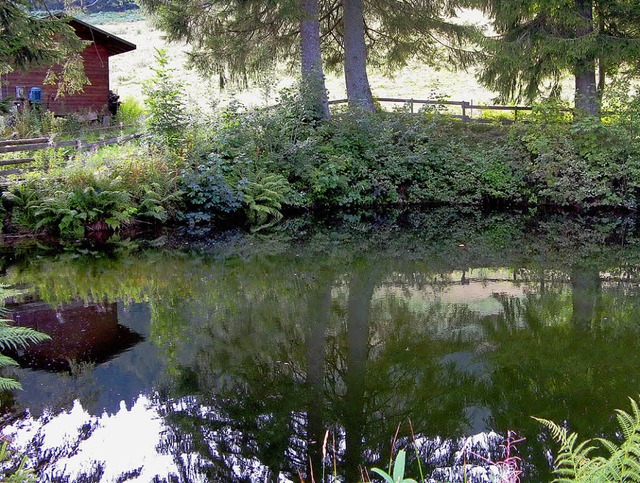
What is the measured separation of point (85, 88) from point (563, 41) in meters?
17.9

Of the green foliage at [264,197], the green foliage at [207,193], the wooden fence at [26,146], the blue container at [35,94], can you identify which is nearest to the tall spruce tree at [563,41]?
the green foliage at [264,197]

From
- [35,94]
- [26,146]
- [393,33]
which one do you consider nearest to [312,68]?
[393,33]

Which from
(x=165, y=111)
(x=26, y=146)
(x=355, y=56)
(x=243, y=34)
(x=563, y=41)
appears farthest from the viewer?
(x=355, y=56)

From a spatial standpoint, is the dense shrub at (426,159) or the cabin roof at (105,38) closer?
the dense shrub at (426,159)

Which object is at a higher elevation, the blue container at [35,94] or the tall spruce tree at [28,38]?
the blue container at [35,94]

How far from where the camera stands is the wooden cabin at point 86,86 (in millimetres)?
23328

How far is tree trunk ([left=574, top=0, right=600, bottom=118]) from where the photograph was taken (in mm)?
18016

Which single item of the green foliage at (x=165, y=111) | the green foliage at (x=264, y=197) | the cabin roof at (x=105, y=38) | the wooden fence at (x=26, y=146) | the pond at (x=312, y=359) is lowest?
the pond at (x=312, y=359)

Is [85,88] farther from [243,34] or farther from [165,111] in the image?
[165,111]

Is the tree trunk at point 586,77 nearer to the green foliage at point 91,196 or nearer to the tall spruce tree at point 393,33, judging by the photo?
the tall spruce tree at point 393,33

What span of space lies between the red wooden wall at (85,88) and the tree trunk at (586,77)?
16657 mm

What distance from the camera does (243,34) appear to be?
64.0 ft

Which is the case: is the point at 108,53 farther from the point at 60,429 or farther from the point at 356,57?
the point at 60,429

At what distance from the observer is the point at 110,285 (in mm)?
10531
